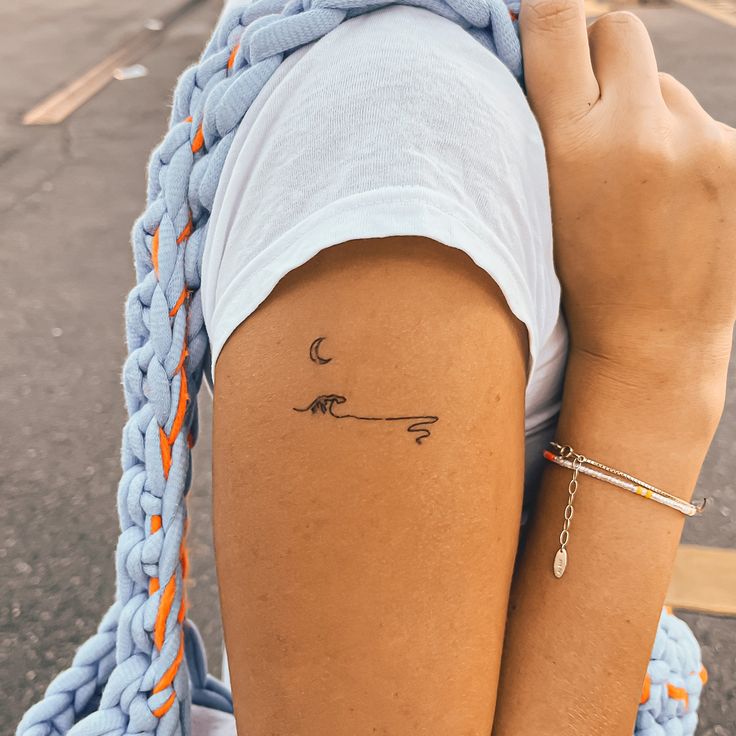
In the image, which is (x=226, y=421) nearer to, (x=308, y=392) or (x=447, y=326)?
(x=308, y=392)

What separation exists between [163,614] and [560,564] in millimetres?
396

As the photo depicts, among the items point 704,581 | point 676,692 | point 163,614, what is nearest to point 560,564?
point 676,692

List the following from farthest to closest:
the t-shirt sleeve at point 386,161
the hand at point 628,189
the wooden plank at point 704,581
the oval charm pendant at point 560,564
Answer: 1. the wooden plank at point 704,581
2. the oval charm pendant at point 560,564
3. the hand at point 628,189
4. the t-shirt sleeve at point 386,161

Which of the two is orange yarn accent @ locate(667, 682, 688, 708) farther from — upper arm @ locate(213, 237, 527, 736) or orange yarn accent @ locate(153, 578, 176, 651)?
orange yarn accent @ locate(153, 578, 176, 651)

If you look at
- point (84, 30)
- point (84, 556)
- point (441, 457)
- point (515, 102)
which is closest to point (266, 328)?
point (441, 457)

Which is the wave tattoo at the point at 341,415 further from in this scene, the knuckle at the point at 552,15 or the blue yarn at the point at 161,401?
the knuckle at the point at 552,15

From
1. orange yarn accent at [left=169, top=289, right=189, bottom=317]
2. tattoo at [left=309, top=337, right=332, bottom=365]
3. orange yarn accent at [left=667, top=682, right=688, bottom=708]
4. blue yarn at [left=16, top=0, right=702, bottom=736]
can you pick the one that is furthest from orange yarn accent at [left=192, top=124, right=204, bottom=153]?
orange yarn accent at [left=667, top=682, right=688, bottom=708]

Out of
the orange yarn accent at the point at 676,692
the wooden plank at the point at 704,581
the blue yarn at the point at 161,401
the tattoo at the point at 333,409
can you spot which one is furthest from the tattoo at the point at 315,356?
the wooden plank at the point at 704,581

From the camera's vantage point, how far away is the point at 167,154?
2.52 feet

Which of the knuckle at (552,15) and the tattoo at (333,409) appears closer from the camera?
the tattoo at (333,409)

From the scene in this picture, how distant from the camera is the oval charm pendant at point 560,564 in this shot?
2.65 ft

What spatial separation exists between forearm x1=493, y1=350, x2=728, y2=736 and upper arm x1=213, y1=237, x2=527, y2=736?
0.60 ft

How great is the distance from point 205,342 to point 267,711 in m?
0.35

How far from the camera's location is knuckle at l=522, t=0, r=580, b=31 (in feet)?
2.34
